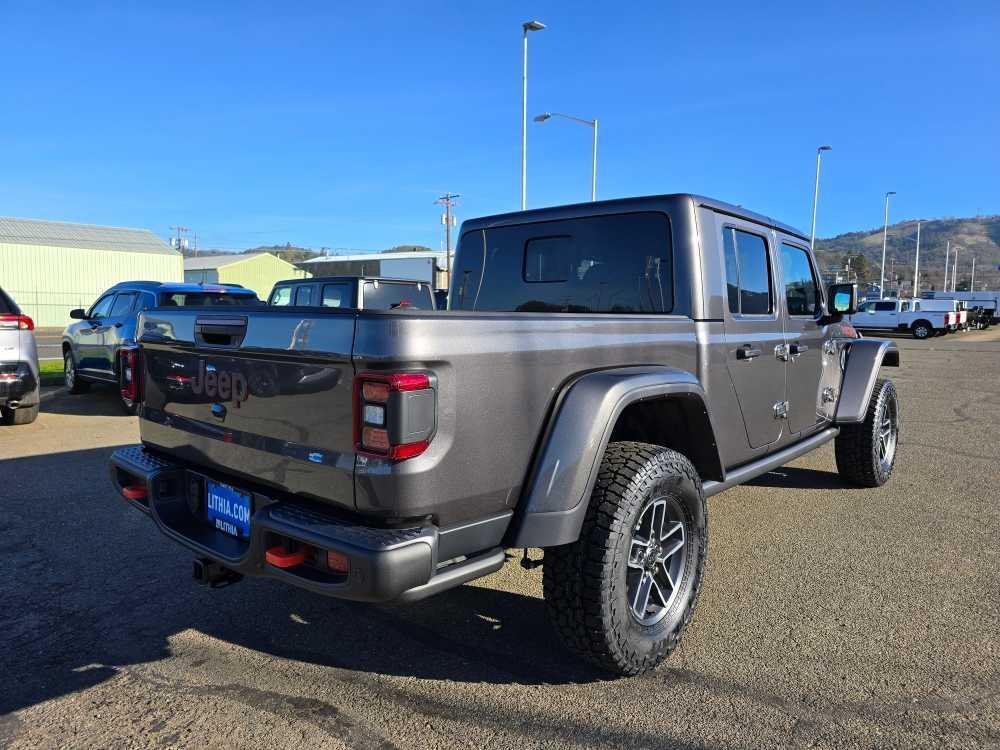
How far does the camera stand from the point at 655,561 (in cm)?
296

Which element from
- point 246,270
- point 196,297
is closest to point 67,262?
point 246,270

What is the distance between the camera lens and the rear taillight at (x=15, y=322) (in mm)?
7141

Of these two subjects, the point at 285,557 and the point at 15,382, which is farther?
the point at 15,382

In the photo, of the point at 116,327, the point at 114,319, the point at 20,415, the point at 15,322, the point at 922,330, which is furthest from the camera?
the point at 922,330

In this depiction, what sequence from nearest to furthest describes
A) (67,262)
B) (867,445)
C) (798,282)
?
(798,282) → (867,445) → (67,262)

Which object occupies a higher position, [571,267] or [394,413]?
[571,267]

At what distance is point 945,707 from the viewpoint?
8.52 feet

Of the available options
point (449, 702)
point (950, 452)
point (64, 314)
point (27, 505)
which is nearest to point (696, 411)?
point (449, 702)

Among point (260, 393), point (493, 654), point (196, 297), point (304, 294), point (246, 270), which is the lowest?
point (493, 654)

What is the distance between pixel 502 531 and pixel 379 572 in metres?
0.55

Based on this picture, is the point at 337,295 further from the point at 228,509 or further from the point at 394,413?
the point at 394,413

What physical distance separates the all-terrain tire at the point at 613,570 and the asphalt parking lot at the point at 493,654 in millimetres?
160

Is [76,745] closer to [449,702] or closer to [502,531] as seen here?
[449,702]

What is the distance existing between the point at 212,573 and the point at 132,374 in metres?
1.14
